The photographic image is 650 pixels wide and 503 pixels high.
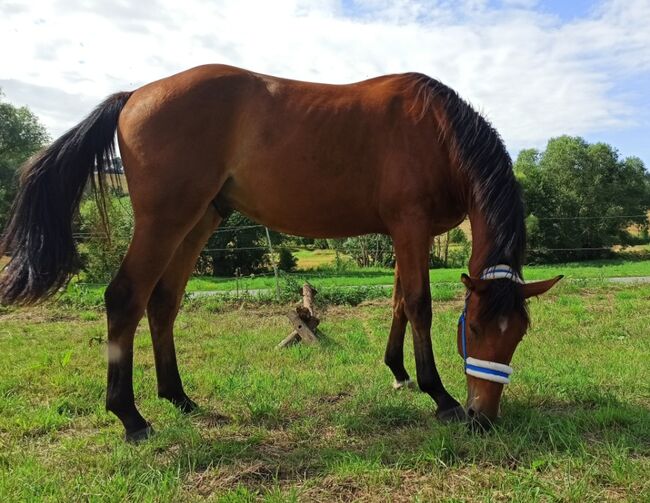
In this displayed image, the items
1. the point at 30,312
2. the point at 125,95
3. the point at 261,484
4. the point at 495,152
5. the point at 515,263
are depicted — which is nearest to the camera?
the point at 261,484

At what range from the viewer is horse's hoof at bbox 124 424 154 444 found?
300 centimetres

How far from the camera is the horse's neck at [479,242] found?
3.12m

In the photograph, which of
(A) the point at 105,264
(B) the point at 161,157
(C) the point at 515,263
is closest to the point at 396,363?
(C) the point at 515,263

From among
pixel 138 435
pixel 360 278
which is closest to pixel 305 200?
pixel 138 435

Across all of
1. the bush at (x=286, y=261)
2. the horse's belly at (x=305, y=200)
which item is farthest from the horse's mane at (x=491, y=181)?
the bush at (x=286, y=261)

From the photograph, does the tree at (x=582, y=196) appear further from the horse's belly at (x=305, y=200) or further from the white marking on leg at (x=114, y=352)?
the white marking on leg at (x=114, y=352)

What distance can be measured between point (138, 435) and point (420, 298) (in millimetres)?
2098

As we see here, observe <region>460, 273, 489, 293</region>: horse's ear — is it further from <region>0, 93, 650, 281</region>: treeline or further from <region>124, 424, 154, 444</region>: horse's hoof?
<region>0, 93, 650, 281</region>: treeline

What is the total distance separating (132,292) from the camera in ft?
10.1

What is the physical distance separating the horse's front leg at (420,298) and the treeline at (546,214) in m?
21.7

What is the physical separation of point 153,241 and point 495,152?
2452mm

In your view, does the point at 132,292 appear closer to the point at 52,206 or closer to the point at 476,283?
the point at 52,206

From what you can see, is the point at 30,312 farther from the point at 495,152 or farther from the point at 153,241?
the point at 495,152

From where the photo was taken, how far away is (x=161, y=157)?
10.4 ft
